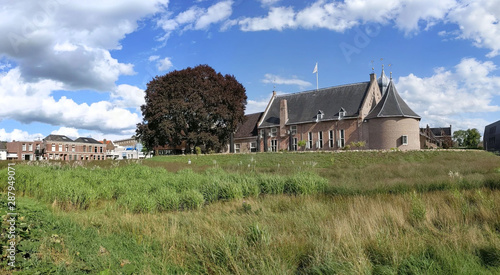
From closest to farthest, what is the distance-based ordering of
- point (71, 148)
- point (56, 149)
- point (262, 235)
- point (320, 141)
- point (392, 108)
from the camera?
point (262, 235) → point (392, 108) → point (320, 141) → point (56, 149) → point (71, 148)

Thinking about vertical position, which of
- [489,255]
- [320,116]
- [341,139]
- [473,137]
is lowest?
[489,255]

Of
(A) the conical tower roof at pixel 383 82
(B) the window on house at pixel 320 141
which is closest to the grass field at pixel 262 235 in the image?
(B) the window on house at pixel 320 141

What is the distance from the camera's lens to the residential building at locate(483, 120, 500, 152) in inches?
2127

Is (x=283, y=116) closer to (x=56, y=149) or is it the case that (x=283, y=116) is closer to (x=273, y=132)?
(x=273, y=132)

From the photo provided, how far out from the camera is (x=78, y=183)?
11180 millimetres

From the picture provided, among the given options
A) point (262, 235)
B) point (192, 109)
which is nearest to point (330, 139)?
point (192, 109)

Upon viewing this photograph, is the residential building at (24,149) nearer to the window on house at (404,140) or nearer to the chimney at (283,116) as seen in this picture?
the chimney at (283,116)

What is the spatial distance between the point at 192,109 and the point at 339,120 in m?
18.6

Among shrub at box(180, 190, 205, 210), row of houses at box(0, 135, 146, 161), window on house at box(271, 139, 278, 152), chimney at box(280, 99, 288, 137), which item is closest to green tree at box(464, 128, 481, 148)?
chimney at box(280, 99, 288, 137)

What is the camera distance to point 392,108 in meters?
36.7

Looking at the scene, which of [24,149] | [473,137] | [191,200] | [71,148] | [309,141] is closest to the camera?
[191,200]

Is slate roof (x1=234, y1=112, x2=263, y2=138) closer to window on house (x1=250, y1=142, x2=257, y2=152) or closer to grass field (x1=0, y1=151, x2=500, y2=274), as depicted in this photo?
window on house (x1=250, y1=142, x2=257, y2=152)

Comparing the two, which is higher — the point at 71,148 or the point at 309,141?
the point at 71,148

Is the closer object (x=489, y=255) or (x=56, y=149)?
(x=489, y=255)
